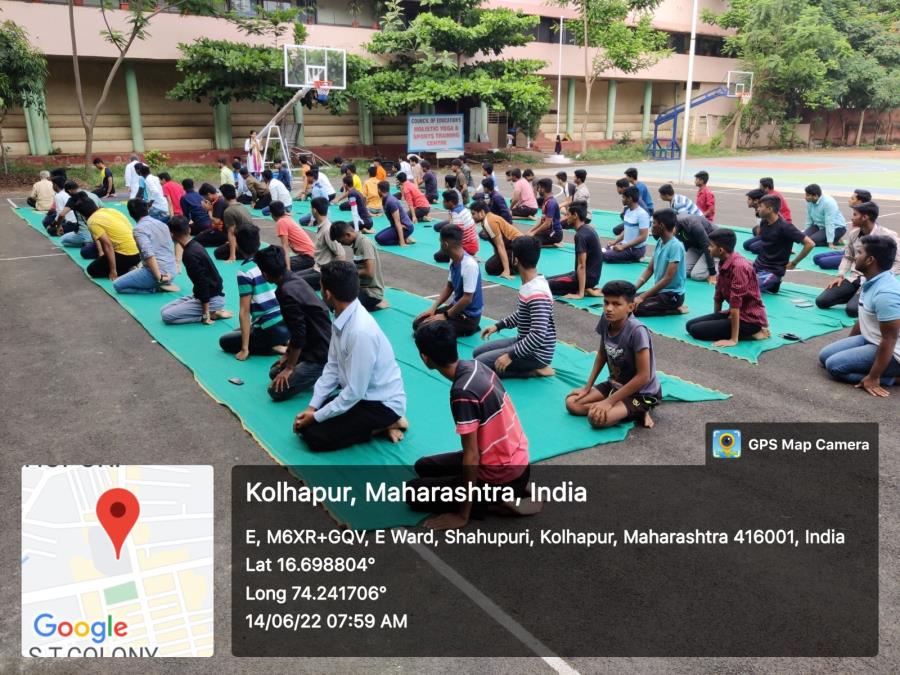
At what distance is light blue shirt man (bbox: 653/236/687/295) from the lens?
8.16 m

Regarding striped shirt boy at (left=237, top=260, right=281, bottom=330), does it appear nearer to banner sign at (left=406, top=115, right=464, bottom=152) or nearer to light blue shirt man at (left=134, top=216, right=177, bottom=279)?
light blue shirt man at (left=134, top=216, right=177, bottom=279)

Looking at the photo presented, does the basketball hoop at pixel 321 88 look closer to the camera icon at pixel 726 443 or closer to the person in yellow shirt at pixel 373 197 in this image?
the person in yellow shirt at pixel 373 197

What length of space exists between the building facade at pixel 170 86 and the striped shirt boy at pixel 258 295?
21978 millimetres

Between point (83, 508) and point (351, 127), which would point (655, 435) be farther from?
point (351, 127)

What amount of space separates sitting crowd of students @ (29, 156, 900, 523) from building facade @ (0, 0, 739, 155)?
533 inches

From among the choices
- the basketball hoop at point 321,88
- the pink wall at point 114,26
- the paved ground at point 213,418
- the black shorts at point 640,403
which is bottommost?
the paved ground at point 213,418

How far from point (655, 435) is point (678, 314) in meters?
3.53

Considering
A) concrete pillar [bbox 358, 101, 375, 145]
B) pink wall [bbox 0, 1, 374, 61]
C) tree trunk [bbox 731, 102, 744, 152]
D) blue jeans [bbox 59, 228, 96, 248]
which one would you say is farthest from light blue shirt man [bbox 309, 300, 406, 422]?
tree trunk [bbox 731, 102, 744, 152]

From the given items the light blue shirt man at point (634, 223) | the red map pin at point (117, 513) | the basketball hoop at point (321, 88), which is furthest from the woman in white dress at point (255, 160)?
the red map pin at point (117, 513)

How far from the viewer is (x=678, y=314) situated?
8734 millimetres

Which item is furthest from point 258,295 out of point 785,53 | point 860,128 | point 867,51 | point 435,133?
point 860,128

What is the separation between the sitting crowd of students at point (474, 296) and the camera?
4.95m

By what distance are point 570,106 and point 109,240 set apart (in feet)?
108

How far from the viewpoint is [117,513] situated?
3719mm
